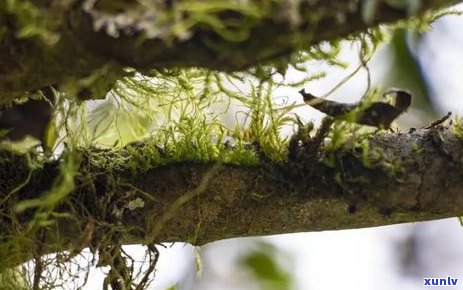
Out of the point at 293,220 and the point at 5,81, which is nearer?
the point at 5,81

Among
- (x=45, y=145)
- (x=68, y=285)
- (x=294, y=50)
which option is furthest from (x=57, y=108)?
(x=294, y=50)

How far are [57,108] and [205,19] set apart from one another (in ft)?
0.74

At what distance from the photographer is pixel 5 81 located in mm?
421

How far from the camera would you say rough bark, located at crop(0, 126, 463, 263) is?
0.50 m

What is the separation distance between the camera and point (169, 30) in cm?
34

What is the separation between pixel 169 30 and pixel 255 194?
20 centimetres

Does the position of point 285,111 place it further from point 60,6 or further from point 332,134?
point 60,6

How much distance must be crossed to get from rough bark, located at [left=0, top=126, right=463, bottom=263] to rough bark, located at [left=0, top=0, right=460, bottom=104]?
0.45 ft
